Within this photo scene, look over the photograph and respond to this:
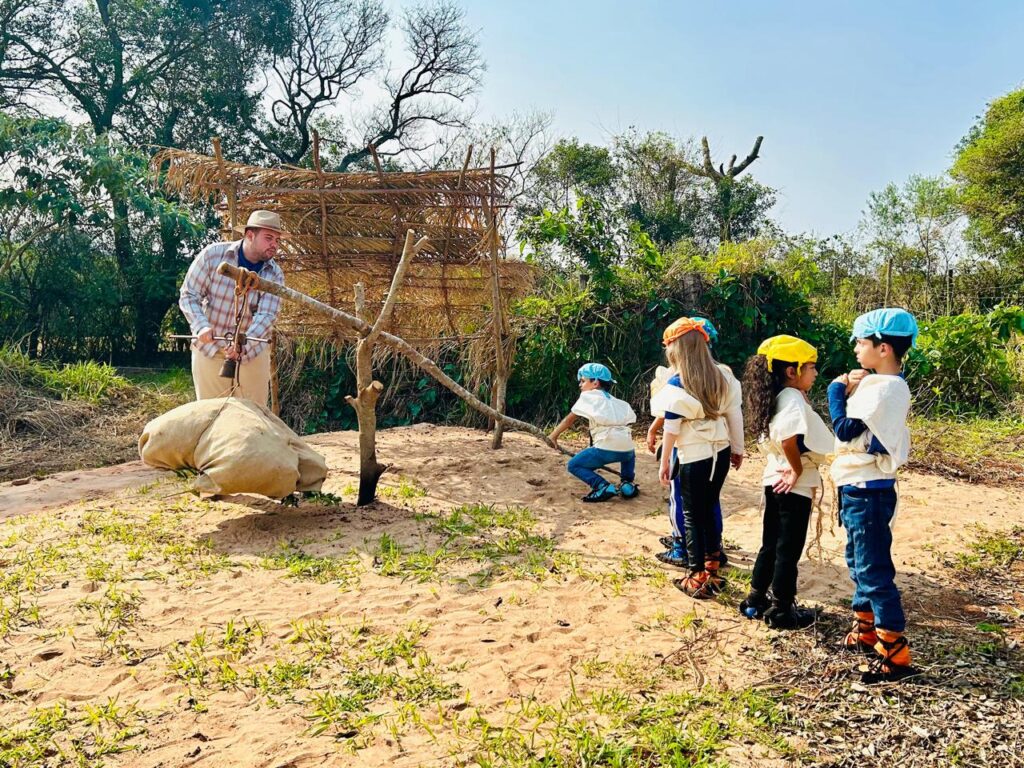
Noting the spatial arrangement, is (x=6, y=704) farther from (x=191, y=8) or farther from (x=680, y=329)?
(x=191, y=8)

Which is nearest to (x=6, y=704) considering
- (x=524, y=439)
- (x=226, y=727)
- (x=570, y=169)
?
(x=226, y=727)

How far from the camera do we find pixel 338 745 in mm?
2391

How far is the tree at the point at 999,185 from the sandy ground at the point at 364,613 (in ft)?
42.3

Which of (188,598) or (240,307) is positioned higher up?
(240,307)

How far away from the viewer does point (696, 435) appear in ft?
11.7

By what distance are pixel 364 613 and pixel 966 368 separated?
8119 millimetres

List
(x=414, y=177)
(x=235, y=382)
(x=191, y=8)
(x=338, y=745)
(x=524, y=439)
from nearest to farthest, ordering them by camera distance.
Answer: (x=338, y=745), (x=235, y=382), (x=414, y=177), (x=524, y=439), (x=191, y=8)

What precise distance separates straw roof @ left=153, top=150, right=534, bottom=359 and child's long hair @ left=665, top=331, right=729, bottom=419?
126 inches

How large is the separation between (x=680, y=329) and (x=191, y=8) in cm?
1792

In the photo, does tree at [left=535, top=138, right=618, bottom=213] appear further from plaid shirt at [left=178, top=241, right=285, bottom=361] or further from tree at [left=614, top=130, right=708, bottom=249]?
plaid shirt at [left=178, top=241, right=285, bottom=361]

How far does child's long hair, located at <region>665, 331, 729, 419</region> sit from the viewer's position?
141 inches

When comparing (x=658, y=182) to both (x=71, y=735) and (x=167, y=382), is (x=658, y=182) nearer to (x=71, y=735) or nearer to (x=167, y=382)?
(x=167, y=382)

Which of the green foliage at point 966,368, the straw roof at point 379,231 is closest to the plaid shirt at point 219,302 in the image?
the straw roof at point 379,231

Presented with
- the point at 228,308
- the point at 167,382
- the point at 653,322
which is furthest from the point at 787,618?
the point at 167,382
